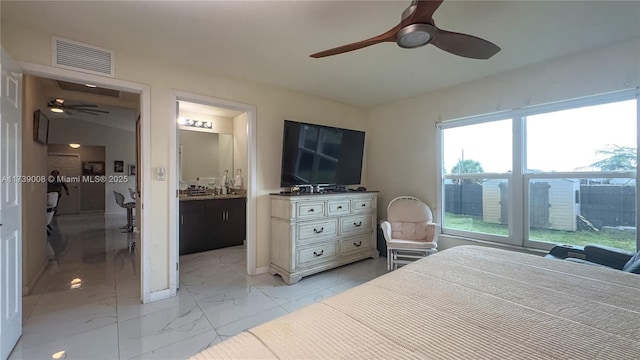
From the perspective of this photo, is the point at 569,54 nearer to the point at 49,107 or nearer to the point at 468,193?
the point at 468,193

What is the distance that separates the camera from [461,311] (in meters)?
0.93

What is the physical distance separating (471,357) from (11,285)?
8.98 ft

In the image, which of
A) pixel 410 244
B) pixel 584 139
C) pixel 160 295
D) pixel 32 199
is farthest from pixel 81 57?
pixel 584 139

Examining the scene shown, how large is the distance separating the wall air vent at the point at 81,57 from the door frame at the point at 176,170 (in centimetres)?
54

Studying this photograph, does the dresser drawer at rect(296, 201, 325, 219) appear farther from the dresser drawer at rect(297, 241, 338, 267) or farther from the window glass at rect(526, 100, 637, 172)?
the window glass at rect(526, 100, 637, 172)

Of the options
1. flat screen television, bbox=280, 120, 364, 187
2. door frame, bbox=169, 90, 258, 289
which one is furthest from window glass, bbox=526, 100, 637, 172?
door frame, bbox=169, 90, 258, 289

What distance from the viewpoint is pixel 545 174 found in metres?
2.76

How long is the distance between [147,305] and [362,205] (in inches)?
104

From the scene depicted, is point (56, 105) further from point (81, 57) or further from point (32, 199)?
point (81, 57)

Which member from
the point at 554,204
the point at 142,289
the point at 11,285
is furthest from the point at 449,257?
the point at 11,285

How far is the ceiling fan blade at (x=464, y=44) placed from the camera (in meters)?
1.60

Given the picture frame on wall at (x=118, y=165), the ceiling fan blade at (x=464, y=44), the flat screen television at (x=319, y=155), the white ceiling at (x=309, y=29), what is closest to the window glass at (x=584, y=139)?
the white ceiling at (x=309, y=29)

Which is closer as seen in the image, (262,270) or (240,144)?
(262,270)

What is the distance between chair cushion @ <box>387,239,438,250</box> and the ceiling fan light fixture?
2.22 metres
